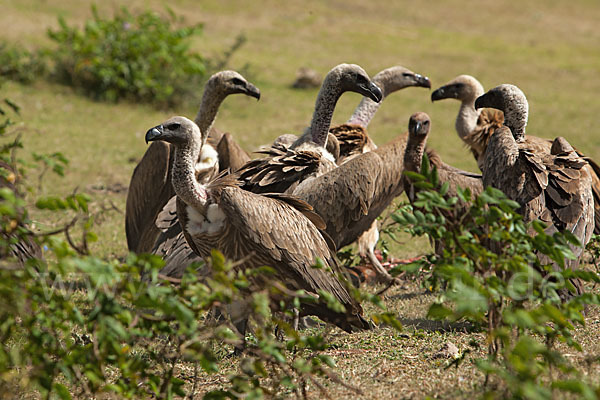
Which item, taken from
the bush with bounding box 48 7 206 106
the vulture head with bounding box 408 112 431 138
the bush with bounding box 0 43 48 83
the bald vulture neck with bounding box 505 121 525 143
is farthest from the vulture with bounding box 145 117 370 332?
the bush with bounding box 0 43 48 83

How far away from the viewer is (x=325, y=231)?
4574 mm

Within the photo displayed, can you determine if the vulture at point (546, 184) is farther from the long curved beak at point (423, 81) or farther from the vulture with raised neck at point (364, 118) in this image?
Result: the long curved beak at point (423, 81)

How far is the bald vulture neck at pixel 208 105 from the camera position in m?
5.48

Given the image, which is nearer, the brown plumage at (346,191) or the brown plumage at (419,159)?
the brown plumage at (346,191)

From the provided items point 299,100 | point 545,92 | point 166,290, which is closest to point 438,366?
point 166,290

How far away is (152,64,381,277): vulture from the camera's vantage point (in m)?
4.50

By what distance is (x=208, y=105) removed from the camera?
18.0 feet

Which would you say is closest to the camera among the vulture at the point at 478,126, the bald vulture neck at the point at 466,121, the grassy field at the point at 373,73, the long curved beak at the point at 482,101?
the grassy field at the point at 373,73

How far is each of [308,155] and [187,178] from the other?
1007 millimetres

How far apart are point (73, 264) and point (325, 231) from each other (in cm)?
263

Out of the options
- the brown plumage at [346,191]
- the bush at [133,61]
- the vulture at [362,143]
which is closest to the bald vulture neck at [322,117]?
the vulture at [362,143]

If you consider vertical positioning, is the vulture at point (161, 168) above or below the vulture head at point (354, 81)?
below

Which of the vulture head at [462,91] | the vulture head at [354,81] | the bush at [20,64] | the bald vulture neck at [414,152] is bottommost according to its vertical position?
the bush at [20,64]

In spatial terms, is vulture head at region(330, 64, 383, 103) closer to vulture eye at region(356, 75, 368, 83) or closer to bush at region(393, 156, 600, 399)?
vulture eye at region(356, 75, 368, 83)
